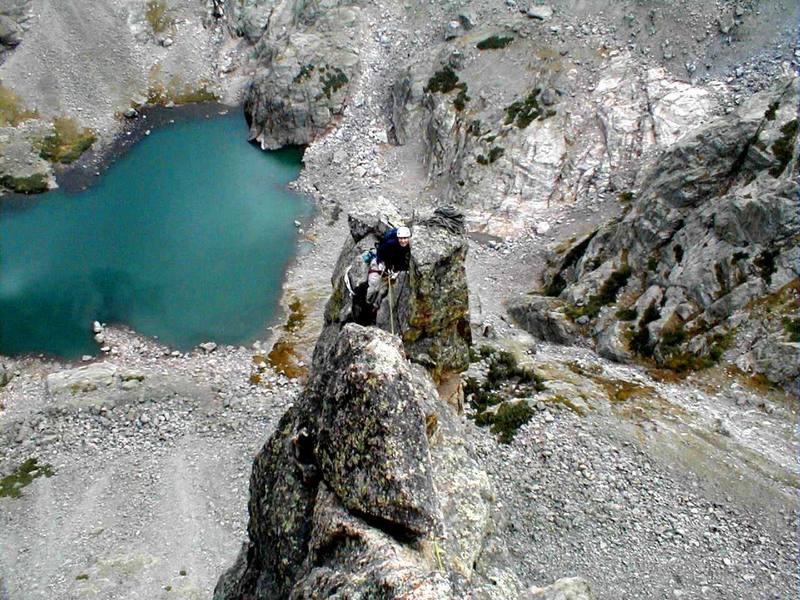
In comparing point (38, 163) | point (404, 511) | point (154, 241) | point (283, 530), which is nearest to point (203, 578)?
point (283, 530)

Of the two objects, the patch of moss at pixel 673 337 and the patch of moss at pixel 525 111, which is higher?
the patch of moss at pixel 525 111

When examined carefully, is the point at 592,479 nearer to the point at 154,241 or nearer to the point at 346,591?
the point at 346,591

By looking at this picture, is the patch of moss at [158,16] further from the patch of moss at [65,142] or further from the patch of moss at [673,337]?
the patch of moss at [673,337]

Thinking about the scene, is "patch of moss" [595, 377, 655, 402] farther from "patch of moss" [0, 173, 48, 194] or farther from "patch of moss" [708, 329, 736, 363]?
"patch of moss" [0, 173, 48, 194]

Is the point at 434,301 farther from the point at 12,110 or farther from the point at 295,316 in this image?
the point at 12,110

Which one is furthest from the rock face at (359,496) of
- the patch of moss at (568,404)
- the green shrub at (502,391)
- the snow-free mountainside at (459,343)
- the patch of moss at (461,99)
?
the patch of moss at (461,99)

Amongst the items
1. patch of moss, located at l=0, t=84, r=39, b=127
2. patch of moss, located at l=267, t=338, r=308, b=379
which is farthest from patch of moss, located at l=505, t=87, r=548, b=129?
patch of moss, located at l=0, t=84, r=39, b=127

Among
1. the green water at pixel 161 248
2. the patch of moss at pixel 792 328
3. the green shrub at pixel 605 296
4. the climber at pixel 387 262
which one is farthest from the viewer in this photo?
the green water at pixel 161 248
